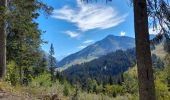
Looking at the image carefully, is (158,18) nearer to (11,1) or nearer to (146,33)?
(146,33)

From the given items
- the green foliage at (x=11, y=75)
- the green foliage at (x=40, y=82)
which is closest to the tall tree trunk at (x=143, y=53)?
the green foliage at (x=40, y=82)

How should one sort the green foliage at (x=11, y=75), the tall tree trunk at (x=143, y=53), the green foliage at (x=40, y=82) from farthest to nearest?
the green foliage at (x=11, y=75) < the green foliage at (x=40, y=82) < the tall tree trunk at (x=143, y=53)

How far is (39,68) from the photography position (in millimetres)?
72062

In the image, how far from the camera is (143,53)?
7.77 metres

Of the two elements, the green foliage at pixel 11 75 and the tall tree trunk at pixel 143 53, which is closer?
the tall tree trunk at pixel 143 53

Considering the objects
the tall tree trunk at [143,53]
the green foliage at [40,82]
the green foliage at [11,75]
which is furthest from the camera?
the green foliage at [11,75]

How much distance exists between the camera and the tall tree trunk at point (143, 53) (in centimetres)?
771

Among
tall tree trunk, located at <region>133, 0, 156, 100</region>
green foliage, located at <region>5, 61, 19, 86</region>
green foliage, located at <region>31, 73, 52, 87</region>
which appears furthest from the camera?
green foliage, located at <region>5, 61, 19, 86</region>

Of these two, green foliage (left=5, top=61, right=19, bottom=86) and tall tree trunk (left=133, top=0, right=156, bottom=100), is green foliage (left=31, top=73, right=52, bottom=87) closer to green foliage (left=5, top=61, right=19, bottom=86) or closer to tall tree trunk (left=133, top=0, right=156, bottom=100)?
green foliage (left=5, top=61, right=19, bottom=86)

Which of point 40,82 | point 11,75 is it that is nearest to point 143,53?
point 40,82

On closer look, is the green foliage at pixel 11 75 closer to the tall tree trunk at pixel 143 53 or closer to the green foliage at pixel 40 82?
the green foliage at pixel 40 82

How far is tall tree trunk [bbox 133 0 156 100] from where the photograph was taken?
7.71 meters

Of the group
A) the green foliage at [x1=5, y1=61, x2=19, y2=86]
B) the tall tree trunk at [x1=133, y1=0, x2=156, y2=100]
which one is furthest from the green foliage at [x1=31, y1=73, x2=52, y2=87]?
the tall tree trunk at [x1=133, y1=0, x2=156, y2=100]

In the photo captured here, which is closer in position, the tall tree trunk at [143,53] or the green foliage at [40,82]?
the tall tree trunk at [143,53]
